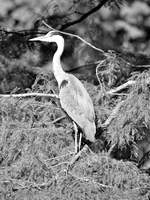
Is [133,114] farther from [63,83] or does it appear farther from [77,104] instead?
[63,83]

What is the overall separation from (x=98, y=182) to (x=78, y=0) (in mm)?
2230

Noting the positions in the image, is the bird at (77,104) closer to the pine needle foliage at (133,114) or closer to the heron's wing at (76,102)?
the heron's wing at (76,102)

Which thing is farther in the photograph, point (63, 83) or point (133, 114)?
point (63, 83)

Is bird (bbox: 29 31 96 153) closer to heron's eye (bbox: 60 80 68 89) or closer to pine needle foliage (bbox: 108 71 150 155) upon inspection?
heron's eye (bbox: 60 80 68 89)

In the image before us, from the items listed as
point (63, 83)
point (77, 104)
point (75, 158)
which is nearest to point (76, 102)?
Result: point (77, 104)

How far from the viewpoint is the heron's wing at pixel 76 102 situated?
3.35 metres

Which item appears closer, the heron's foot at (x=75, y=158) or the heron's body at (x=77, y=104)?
the heron's foot at (x=75, y=158)

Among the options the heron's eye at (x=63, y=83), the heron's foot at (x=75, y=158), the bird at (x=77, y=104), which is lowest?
the heron's foot at (x=75, y=158)

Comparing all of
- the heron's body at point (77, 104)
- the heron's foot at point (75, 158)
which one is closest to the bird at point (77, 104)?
the heron's body at point (77, 104)

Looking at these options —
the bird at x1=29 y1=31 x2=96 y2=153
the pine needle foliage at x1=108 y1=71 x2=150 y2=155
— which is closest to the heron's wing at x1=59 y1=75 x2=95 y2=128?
the bird at x1=29 y1=31 x2=96 y2=153

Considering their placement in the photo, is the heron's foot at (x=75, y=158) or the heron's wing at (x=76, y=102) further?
the heron's wing at (x=76, y=102)

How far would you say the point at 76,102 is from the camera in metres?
3.45

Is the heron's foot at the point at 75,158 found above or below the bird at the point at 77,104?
below

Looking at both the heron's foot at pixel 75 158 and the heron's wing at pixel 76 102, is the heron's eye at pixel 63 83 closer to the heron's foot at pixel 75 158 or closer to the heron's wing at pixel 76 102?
the heron's wing at pixel 76 102
